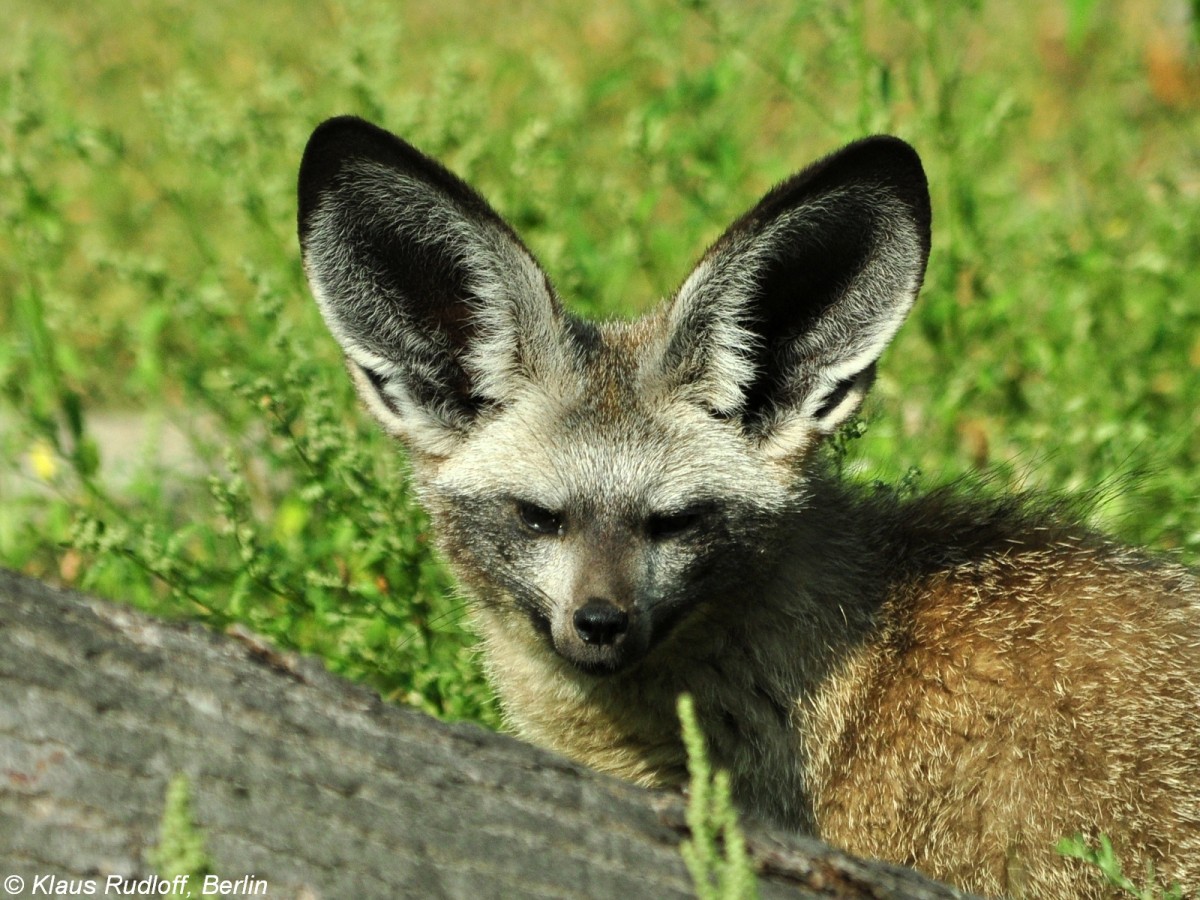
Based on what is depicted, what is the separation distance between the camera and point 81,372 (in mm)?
5074

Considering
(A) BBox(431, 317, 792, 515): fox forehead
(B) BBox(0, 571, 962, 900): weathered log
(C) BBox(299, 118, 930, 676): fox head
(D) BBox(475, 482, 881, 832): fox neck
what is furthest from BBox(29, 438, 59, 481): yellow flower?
(B) BBox(0, 571, 962, 900): weathered log

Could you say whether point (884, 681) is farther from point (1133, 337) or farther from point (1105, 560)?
point (1133, 337)

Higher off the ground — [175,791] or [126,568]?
[126,568]

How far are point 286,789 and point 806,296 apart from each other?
6.75 feet

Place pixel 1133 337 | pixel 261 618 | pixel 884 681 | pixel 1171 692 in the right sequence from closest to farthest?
pixel 1171 692 < pixel 884 681 < pixel 261 618 < pixel 1133 337

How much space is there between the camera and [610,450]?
368 cm

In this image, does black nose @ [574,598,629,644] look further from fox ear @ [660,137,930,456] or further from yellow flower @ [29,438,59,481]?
yellow flower @ [29,438,59,481]

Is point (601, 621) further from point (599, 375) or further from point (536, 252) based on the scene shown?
point (536, 252)

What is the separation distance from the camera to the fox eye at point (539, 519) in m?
Answer: 3.66

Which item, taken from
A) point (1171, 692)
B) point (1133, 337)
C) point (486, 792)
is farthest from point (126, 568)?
point (1133, 337)

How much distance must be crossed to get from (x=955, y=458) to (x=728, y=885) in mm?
3851

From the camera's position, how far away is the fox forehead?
363cm
